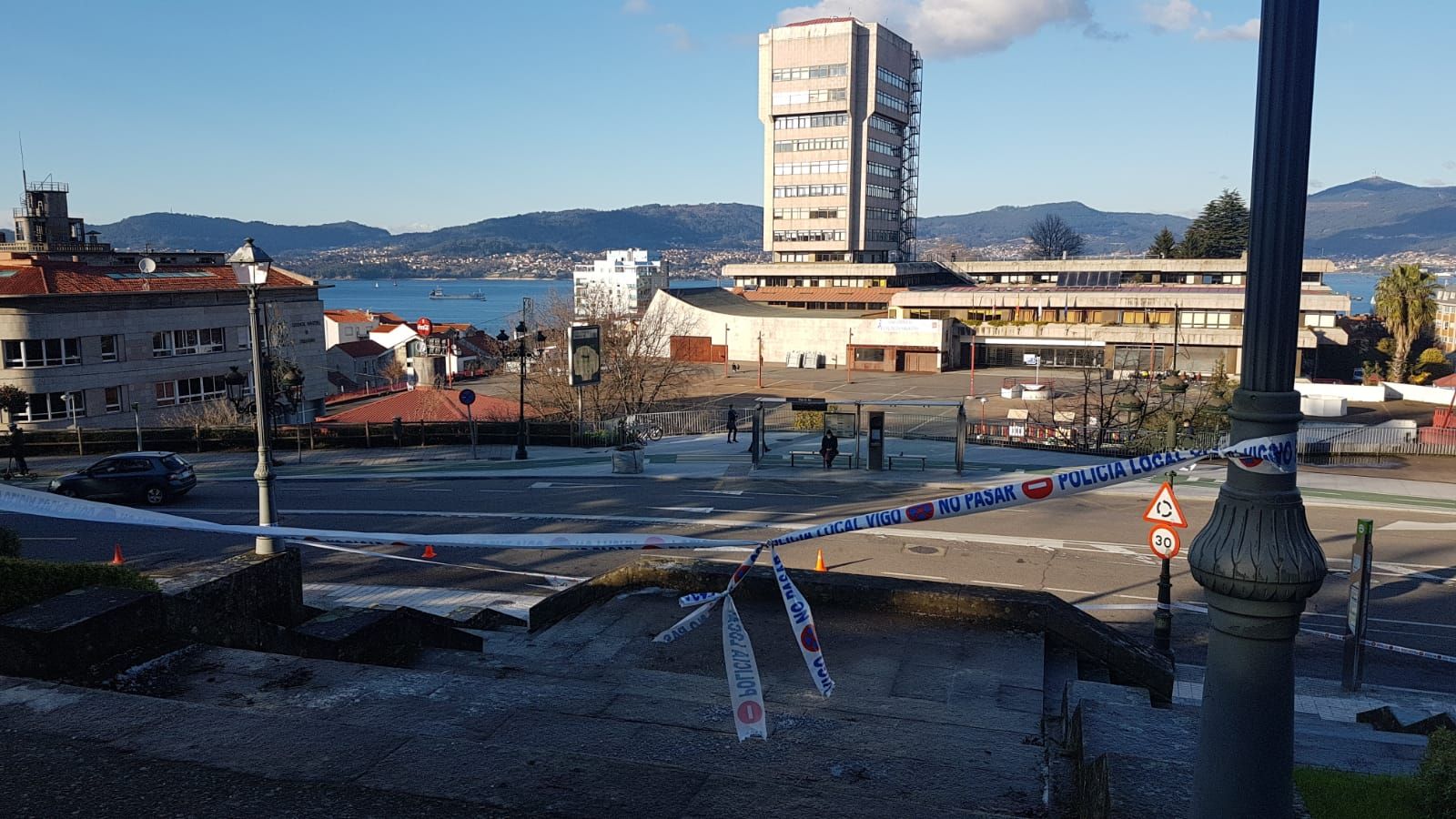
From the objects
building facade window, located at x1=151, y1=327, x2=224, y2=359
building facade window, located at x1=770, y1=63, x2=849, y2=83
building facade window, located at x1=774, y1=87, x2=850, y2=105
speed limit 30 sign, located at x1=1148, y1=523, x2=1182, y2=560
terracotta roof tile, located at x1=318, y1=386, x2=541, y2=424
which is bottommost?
terracotta roof tile, located at x1=318, y1=386, x2=541, y2=424

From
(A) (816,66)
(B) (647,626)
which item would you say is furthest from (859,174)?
(B) (647,626)

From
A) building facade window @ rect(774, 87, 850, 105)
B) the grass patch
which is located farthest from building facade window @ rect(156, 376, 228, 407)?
building facade window @ rect(774, 87, 850, 105)

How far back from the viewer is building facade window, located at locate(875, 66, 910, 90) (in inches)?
4176

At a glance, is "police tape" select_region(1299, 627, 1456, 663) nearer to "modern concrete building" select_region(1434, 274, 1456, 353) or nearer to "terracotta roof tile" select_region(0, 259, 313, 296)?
"terracotta roof tile" select_region(0, 259, 313, 296)

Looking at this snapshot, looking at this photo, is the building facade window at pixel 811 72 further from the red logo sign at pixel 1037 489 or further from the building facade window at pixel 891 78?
the red logo sign at pixel 1037 489

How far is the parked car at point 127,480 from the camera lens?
26.1 meters

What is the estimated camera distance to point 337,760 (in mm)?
5637

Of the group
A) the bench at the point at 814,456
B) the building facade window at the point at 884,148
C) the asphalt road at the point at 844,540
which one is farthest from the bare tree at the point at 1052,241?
the asphalt road at the point at 844,540

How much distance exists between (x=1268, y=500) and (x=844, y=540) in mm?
18025

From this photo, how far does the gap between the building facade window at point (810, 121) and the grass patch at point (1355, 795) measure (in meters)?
103

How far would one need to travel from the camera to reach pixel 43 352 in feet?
156

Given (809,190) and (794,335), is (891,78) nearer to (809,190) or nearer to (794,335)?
(809,190)

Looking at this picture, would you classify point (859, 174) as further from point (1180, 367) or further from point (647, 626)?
point (647, 626)

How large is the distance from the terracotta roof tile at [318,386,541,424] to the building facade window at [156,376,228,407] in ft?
52.6
